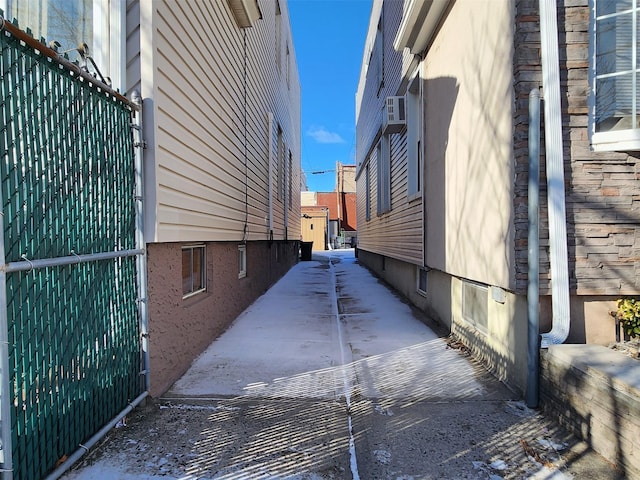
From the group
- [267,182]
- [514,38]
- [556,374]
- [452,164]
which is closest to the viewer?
[556,374]

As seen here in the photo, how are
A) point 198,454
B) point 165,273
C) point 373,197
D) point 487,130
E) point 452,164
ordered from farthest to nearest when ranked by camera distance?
point 373,197 → point 452,164 → point 487,130 → point 165,273 → point 198,454

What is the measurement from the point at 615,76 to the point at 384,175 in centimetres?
691

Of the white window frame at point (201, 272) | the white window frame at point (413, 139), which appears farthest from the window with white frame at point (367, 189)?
the white window frame at point (201, 272)

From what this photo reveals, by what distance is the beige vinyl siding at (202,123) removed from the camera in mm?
3117

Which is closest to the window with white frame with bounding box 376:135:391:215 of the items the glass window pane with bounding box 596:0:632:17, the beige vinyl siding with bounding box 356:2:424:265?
the beige vinyl siding with bounding box 356:2:424:265

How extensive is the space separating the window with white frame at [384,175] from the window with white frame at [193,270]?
540 cm

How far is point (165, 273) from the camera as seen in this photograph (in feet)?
11.0

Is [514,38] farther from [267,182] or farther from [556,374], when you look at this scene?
[267,182]

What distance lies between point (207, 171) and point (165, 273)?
1.42 metres

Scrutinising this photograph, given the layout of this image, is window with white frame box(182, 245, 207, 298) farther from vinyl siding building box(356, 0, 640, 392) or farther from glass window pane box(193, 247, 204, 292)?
vinyl siding building box(356, 0, 640, 392)

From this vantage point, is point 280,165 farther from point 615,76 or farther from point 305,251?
point 305,251

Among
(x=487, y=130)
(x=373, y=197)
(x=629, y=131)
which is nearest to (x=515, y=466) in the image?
(x=629, y=131)

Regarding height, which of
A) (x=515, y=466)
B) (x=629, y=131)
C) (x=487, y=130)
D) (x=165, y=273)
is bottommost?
(x=515, y=466)

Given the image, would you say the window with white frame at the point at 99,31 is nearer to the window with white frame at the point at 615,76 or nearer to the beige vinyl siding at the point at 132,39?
the beige vinyl siding at the point at 132,39
